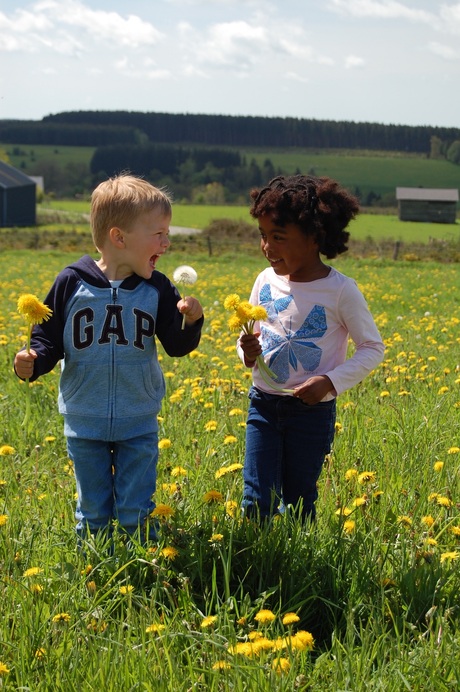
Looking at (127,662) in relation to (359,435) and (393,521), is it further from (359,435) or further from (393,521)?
(359,435)

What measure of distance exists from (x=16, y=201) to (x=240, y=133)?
58998 mm

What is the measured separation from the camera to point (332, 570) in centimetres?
248

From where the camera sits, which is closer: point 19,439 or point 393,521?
point 393,521

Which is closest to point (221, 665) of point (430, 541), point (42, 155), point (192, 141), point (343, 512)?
point (430, 541)

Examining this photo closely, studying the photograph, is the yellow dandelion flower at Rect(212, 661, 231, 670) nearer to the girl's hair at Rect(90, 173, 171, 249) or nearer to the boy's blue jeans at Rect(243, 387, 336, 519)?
the boy's blue jeans at Rect(243, 387, 336, 519)

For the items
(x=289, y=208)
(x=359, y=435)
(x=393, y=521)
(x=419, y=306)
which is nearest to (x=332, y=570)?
(x=393, y=521)

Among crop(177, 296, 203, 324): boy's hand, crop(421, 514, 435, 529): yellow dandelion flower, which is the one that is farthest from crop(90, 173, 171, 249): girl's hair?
crop(421, 514, 435, 529): yellow dandelion flower

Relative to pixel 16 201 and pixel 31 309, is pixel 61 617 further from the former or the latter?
pixel 16 201

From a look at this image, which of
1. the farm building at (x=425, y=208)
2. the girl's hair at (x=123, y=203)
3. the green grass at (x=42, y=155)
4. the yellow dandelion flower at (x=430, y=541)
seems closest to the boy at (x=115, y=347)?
the girl's hair at (x=123, y=203)

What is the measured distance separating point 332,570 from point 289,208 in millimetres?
1271

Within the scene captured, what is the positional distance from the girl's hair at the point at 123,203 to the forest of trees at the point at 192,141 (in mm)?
81564

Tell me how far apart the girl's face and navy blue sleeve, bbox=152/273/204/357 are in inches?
15.2

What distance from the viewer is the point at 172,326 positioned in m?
2.86

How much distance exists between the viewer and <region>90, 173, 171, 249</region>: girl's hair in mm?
2760
